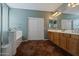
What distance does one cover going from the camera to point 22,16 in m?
1.97

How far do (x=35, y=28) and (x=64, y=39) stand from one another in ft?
3.04

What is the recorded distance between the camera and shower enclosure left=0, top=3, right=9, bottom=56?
1706mm

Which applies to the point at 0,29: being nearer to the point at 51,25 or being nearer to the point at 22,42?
the point at 22,42

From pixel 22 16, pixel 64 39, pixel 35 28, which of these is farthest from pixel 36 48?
pixel 64 39

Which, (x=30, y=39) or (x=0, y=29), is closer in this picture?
(x=0, y=29)

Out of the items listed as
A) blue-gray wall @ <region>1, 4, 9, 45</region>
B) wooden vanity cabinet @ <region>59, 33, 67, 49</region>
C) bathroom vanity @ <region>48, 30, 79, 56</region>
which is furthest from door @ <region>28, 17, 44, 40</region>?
wooden vanity cabinet @ <region>59, 33, 67, 49</region>

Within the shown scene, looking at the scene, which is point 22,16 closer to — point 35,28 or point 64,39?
point 35,28

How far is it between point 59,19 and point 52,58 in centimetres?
79

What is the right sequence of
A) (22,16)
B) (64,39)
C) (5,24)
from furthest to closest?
(64,39)
(22,16)
(5,24)

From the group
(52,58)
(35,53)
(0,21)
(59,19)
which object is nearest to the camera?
(52,58)

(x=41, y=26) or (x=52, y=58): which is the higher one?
(x=41, y=26)

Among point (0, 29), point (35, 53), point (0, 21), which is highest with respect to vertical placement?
point (0, 21)

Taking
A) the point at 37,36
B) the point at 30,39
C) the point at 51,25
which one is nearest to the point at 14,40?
the point at 30,39

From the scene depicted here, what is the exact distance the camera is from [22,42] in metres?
2.00
